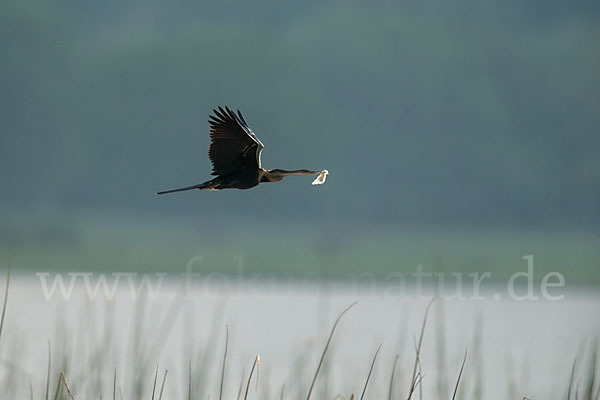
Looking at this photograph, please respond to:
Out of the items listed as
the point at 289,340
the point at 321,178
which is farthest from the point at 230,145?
the point at 289,340

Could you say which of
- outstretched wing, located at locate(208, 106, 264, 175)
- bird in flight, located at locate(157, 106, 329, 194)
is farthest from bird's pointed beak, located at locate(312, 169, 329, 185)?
outstretched wing, located at locate(208, 106, 264, 175)

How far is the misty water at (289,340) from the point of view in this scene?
9.79 feet

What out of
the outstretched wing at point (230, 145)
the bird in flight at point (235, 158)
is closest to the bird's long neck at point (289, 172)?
the bird in flight at point (235, 158)

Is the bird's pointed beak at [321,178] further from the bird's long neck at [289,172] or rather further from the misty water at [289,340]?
the misty water at [289,340]

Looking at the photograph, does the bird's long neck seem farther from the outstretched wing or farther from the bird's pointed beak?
the outstretched wing

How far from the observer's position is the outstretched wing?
2.39 meters

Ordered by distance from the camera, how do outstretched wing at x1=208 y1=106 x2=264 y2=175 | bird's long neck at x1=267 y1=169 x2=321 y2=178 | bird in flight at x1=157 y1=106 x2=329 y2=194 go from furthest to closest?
outstretched wing at x1=208 y1=106 x2=264 y2=175, bird in flight at x1=157 y1=106 x2=329 y2=194, bird's long neck at x1=267 y1=169 x2=321 y2=178

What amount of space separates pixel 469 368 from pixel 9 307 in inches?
87.0

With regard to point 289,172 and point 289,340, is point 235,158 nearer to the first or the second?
point 289,172

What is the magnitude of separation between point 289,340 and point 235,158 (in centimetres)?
683

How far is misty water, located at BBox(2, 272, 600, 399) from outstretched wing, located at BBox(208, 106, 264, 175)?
47 centimetres

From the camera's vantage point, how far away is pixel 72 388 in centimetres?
305

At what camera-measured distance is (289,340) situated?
29.7ft

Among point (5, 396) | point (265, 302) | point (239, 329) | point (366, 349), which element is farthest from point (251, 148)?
point (265, 302)
